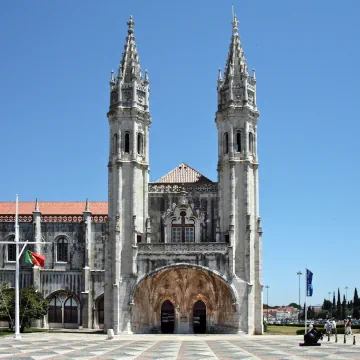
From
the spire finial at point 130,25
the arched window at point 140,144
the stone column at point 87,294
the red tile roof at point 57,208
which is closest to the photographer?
the arched window at point 140,144

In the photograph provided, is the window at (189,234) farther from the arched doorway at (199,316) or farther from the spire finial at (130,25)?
the spire finial at (130,25)

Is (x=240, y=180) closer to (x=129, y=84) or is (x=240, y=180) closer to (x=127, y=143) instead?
(x=127, y=143)

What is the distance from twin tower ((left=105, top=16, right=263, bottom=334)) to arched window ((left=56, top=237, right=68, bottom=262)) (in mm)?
9869

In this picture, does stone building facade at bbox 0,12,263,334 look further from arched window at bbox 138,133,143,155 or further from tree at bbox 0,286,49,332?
tree at bbox 0,286,49,332

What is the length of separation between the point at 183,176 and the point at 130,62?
1099 centimetres

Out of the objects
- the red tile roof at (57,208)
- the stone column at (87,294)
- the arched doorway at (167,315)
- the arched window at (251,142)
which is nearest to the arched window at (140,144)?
the arched window at (251,142)

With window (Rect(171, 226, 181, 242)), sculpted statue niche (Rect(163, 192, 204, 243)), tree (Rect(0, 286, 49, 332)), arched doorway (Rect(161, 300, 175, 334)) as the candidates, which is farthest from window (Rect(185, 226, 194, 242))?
tree (Rect(0, 286, 49, 332))

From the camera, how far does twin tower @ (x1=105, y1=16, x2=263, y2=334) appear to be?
59062mm

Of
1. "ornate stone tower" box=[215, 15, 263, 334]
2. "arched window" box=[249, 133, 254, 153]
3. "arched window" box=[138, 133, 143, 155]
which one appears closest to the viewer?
"ornate stone tower" box=[215, 15, 263, 334]

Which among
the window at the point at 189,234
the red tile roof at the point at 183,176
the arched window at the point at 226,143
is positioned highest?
the arched window at the point at 226,143

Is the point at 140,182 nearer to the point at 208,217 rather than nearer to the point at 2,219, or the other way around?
the point at 208,217

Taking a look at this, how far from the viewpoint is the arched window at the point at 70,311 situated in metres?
68.3

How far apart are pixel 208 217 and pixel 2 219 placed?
2101cm

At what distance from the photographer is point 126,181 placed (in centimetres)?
6138
